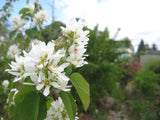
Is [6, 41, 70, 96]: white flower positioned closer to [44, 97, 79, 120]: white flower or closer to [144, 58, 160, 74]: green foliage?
[44, 97, 79, 120]: white flower

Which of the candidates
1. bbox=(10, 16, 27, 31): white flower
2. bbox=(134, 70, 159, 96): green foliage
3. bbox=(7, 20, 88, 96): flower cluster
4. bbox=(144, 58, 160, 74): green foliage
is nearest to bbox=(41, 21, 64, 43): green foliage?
bbox=(10, 16, 27, 31): white flower

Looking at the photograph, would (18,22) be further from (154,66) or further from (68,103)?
(154,66)

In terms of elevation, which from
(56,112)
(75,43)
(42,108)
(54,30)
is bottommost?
(56,112)

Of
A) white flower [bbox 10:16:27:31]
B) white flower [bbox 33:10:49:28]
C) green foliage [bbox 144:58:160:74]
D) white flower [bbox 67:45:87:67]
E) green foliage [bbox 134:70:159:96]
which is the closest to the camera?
white flower [bbox 67:45:87:67]

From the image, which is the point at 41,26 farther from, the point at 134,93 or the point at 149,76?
the point at 134,93

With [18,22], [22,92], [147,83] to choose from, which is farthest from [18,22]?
[147,83]

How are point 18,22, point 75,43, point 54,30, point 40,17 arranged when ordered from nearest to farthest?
point 75,43 < point 40,17 < point 18,22 < point 54,30
